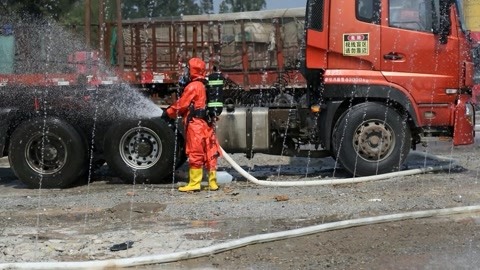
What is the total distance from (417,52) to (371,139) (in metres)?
1.34

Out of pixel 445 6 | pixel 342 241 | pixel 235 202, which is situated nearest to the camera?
pixel 342 241

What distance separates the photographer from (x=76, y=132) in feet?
30.9

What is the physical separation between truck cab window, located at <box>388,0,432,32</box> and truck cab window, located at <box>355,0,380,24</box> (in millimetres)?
251

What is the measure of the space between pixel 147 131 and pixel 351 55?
2.99 m

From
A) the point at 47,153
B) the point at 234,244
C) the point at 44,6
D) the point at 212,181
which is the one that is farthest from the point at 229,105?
the point at 44,6

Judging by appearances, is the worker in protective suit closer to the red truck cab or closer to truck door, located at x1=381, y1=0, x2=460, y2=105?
the red truck cab

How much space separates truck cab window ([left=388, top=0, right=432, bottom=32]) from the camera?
9336 mm

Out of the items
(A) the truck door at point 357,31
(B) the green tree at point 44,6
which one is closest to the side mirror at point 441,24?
(A) the truck door at point 357,31

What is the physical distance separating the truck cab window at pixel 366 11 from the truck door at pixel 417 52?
133 millimetres

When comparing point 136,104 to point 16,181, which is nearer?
point 136,104

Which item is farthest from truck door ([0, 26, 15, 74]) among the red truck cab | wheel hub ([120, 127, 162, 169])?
the red truck cab

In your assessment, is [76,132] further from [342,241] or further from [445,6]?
[445,6]

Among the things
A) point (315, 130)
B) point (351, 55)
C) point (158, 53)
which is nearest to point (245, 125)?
point (315, 130)

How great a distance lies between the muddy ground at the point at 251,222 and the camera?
5715 mm
